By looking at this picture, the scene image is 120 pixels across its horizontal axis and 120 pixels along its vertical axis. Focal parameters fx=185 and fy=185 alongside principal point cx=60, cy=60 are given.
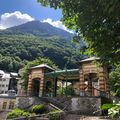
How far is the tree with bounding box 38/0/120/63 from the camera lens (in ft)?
22.6

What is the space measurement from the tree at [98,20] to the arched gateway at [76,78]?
10804mm

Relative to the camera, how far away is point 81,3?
7145mm

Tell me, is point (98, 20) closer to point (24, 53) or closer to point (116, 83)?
point (116, 83)

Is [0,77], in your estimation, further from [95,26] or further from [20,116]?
[95,26]

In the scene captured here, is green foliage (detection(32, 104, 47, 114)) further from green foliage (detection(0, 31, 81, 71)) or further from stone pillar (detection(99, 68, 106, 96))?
green foliage (detection(0, 31, 81, 71))

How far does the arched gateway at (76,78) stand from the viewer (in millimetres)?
20653

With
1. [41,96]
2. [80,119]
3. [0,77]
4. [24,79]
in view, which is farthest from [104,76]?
[0,77]

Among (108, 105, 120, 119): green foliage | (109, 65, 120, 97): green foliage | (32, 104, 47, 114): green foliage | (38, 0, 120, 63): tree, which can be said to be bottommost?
(32, 104, 47, 114): green foliage

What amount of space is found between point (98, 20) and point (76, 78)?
2023cm

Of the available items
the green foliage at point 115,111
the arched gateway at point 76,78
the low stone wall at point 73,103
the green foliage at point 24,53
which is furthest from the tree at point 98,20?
the green foliage at point 24,53

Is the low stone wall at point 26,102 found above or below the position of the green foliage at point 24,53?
Result: below

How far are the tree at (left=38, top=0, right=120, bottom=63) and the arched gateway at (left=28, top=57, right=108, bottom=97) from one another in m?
10.8

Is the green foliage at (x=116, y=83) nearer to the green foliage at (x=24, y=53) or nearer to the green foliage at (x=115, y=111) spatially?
the green foliage at (x=115, y=111)

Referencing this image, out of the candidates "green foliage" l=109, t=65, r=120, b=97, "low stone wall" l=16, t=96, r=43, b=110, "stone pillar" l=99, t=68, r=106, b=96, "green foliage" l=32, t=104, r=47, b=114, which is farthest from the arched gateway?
"green foliage" l=32, t=104, r=47, b=114
